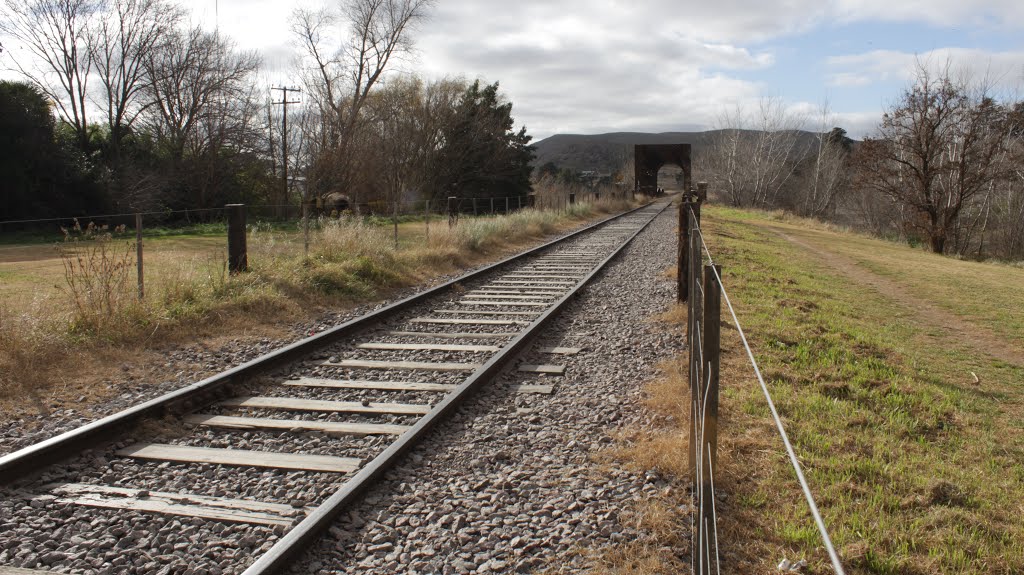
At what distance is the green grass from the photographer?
3.14 meters

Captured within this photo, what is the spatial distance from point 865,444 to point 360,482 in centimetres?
319

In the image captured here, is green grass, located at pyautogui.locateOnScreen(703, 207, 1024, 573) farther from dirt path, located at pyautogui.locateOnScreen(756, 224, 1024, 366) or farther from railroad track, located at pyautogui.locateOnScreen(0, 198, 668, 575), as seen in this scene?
railroad track, located at pyautogui.locateOnScreen(0, 198, 668, 575)

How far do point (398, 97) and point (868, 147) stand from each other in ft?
89.7

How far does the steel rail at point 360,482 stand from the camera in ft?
9.28

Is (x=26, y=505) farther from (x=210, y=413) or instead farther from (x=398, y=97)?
(x=398, y=97)

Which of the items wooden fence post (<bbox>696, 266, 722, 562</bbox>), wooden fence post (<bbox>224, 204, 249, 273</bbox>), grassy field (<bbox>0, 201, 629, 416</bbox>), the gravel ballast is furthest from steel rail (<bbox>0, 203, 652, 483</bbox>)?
wooden fence post (<bbox>696, 266, 722, 562</bbox>)

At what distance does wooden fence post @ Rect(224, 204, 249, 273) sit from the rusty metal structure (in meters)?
49.9

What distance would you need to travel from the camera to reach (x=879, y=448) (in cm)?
430

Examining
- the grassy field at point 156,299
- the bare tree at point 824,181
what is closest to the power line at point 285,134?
the grassy field at point 156,299

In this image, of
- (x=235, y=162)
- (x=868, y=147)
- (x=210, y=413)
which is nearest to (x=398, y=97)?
(x=235, y=162)

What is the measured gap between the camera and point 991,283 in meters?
15.0

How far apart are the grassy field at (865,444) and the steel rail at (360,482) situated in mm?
1312

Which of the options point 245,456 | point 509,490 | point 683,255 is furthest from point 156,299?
point 683,255

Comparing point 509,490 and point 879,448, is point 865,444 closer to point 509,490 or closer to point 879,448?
point 879,448
